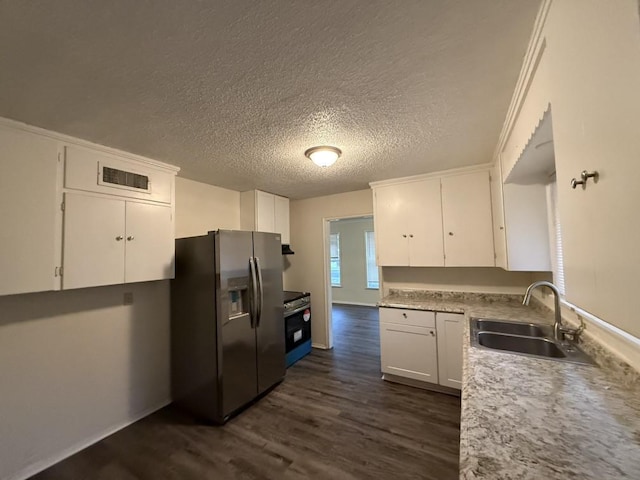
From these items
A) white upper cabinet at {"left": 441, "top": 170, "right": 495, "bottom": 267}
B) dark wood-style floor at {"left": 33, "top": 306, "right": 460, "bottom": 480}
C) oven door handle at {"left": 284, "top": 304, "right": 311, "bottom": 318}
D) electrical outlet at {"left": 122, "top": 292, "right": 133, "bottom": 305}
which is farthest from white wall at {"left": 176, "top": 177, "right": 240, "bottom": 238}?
white upper cabinet at {"left": 441, "top": 170, "right": 495, "bottom": 267}

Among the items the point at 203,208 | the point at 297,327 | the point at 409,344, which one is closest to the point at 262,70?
the point at 203,208

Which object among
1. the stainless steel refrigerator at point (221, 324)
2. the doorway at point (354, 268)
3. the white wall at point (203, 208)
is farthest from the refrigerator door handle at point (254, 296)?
the doorway at point (354, 268)

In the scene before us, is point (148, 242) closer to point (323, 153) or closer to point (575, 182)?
point (323, 153)

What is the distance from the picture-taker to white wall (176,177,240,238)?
9.73 ft

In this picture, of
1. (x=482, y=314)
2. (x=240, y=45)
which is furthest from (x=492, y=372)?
(x=240, y=45)

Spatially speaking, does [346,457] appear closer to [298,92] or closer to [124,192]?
[298,92]

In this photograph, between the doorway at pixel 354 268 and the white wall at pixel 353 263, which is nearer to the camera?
the doorway at pixel 354 268

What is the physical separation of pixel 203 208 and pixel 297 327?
200 centimetres

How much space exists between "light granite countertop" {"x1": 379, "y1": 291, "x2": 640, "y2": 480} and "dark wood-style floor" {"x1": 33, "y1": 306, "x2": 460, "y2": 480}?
3.51 feet

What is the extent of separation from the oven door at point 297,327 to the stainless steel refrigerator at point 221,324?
0.52 metres

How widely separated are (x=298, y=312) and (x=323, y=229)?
131 cm

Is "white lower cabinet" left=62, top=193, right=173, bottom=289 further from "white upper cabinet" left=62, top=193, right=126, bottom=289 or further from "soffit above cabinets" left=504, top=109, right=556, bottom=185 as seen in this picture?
"soffit above cabinets" left=504, top=109, right=556, bottom=185

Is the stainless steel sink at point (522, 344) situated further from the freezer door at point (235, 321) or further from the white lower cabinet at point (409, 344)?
the freezer door at point (235, 321)

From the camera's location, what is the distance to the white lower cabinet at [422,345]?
8.73 ft
